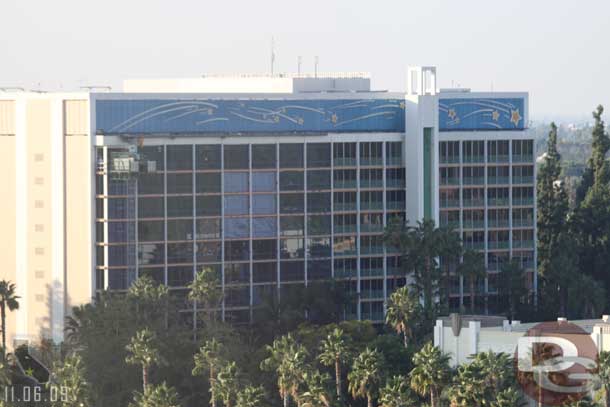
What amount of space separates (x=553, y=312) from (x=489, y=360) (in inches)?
1958

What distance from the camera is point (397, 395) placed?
11644 centimetres

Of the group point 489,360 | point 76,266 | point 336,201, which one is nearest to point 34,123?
point 76,266

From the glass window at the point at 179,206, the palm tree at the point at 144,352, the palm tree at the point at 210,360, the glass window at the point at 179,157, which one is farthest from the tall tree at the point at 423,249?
the palm tree at the point at 144,352

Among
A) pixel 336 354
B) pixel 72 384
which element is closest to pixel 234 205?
pixel 336 354

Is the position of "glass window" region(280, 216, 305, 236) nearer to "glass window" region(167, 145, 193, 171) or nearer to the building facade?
the building facade

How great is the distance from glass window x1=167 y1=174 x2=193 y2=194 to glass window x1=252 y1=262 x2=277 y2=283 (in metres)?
8.09

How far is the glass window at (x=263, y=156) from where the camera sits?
155825 mm

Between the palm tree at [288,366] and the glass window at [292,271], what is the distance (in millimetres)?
31803

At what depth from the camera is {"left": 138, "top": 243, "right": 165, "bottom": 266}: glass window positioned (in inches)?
5940

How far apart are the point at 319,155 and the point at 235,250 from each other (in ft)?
34.5

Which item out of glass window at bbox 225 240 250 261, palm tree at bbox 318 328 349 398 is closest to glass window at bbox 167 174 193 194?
glass window at bbox 225 240 250 261

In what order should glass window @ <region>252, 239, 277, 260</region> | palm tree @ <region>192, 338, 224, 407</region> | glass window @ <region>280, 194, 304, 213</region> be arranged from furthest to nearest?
glass window @ <region>280, 194, 304, 213</region> < glass window @ <region>252, 239, 277, 260</region> < palm tree @ <region>192, 338, 224, 407</region>

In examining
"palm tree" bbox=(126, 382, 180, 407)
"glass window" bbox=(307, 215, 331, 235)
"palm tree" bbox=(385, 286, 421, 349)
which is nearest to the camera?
"palm tree" bbox=(126, 382, 180, 407)

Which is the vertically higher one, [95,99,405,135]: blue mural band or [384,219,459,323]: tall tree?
[95,99,405,135]: blue mural band
